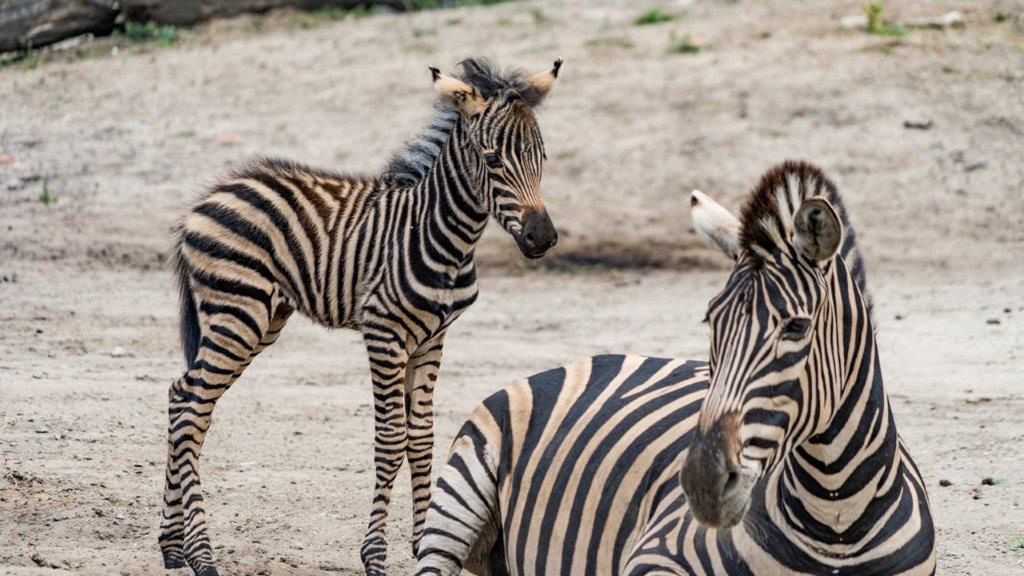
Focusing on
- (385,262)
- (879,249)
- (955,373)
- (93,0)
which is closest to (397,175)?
(385,262)

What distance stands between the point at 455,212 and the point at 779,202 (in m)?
2.68

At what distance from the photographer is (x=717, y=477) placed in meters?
3.13

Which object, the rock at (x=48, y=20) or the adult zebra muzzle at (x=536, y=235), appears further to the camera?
the rock at (x=48, y=20)

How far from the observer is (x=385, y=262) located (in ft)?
19.5

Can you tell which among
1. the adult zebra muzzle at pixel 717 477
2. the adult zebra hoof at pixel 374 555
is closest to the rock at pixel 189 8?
the adult zebra hoof at pixel 374 555

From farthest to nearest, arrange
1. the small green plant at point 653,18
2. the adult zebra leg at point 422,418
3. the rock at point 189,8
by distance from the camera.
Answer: the rock at point 189,8
the small green plant at point 653,18
the adult zebra leg at point 422,418

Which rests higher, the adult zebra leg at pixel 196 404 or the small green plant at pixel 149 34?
the small green plant at pixel 149 34

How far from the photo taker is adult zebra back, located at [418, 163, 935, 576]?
323 cm

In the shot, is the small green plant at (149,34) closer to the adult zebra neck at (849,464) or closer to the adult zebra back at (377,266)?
the adult zebra back at (377,266)

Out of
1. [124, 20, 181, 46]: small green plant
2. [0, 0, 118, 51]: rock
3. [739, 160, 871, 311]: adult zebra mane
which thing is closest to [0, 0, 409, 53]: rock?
[0, 0, 118, 51]: rock

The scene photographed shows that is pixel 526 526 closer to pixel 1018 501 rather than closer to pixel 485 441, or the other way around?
pixel 485 441

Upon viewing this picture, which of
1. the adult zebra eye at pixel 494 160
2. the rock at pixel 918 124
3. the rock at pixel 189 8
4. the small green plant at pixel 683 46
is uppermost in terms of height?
the rock at pixel 189 8

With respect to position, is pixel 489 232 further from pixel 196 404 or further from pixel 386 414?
pixel 196 404

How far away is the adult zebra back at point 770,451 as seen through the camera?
127 inches
